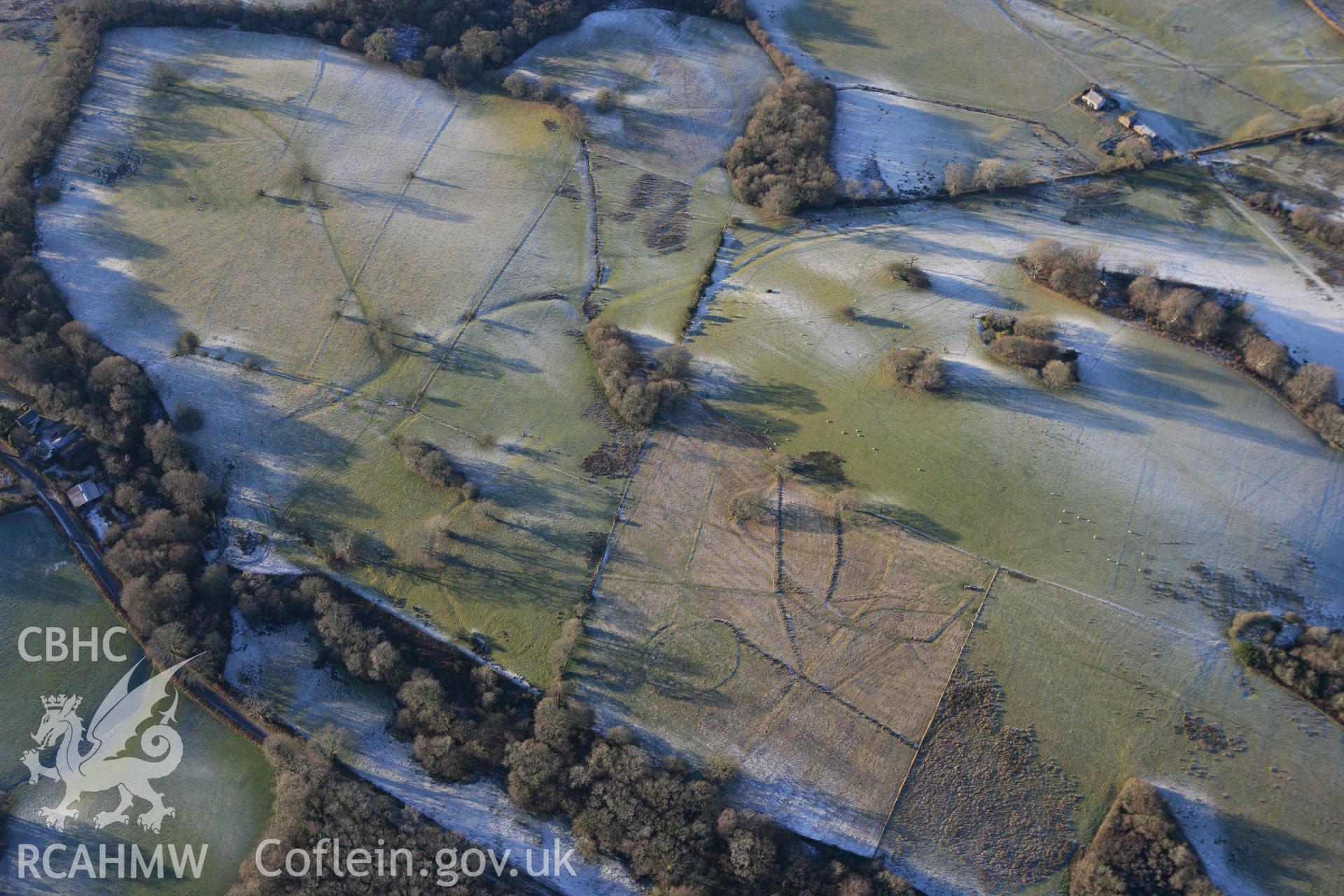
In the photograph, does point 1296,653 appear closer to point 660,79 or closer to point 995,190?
point 995,190

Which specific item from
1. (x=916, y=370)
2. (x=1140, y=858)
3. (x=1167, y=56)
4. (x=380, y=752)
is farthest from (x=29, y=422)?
(x=1167, y=56)

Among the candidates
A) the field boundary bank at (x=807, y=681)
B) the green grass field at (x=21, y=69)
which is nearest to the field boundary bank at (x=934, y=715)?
the field boundary bank at (x=807, y=681)

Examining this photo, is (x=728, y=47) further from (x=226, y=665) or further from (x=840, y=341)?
(x=226, y=665)

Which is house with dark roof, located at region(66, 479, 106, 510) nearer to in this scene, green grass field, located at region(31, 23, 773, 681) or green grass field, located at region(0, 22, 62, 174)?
green grass field, located at region(31, 23, 773, 681)

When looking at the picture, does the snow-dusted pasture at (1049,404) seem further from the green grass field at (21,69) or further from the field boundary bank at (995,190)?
the green grass field at (21,69)

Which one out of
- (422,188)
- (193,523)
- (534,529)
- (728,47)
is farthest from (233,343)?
(728,47)

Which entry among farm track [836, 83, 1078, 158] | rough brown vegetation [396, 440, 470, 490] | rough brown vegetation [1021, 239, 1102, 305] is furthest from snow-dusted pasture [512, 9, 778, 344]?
rough brown vegetation [1021, 239, 1102, 305]
